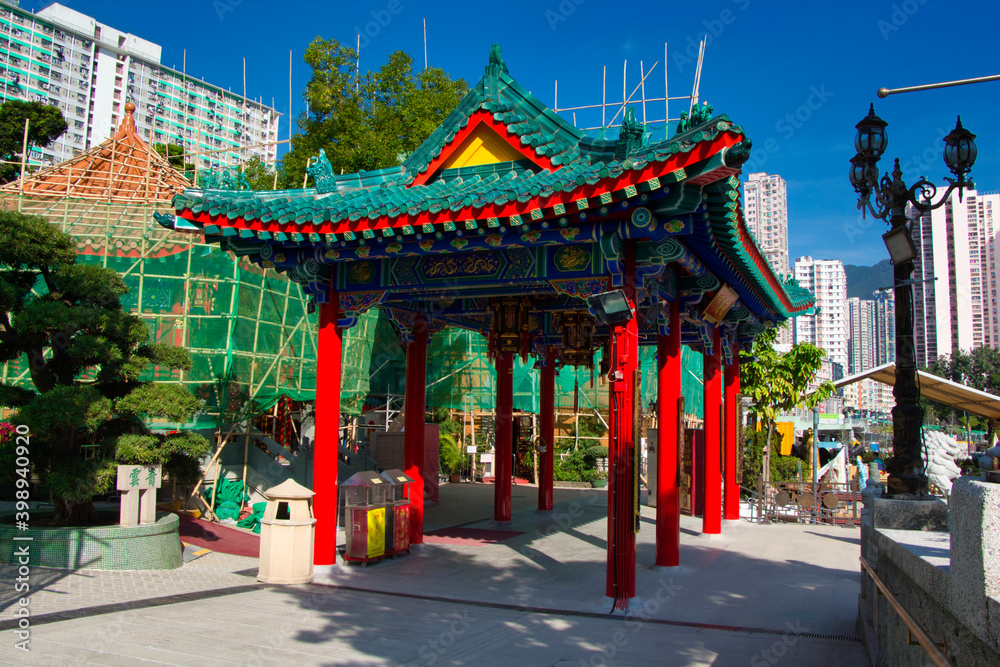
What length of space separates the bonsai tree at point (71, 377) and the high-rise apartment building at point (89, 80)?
64.1m

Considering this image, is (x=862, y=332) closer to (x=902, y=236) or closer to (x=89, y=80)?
(x=89, y=80)

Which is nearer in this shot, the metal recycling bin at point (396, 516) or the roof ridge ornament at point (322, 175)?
the roof ridge ornament at point (322, 175)

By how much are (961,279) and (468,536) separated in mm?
78783

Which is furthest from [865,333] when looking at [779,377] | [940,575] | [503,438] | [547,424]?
[940,575]

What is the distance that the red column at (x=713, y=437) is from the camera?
1373cm

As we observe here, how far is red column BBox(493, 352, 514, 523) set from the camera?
48.9ft

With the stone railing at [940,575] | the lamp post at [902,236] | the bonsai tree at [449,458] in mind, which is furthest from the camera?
the bonsai tree at [449,458]

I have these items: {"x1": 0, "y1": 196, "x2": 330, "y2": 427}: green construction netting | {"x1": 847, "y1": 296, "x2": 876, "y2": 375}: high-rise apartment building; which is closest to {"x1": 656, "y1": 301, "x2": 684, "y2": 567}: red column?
{"x1": 0, "y1": 196, "x2": 330, "y2": 427}: green construction netting

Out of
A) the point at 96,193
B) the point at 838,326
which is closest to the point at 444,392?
the point at 96,193

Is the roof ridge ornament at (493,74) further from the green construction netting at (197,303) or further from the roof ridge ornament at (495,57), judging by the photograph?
the green construction netting at (197,303)

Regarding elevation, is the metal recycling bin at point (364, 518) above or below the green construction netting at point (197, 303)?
below

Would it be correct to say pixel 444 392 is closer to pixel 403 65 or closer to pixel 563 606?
pixel 403 65

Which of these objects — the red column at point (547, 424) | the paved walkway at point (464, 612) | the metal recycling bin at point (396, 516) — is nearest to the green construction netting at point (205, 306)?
the red column at point (547, 424)

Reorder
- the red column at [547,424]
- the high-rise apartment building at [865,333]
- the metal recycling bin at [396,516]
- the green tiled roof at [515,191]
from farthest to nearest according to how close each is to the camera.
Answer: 1. the high-rise apartment building at [865,333]
2. the red column at [547,424]
3. the metal recycling bin at [396,516]
4. the green tiled roof at [515,191]
